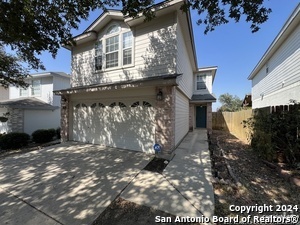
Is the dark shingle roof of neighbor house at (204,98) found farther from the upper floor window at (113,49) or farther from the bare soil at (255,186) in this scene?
the upper floor window at (113,49)

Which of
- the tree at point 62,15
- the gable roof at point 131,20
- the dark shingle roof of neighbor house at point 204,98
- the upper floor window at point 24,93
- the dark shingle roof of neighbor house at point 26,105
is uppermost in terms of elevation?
the gable roof at point 131,20

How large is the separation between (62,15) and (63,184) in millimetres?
5751

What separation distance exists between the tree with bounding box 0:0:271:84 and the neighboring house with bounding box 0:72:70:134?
857 cm

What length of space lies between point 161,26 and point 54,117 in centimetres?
1350

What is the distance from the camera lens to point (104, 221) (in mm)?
2590

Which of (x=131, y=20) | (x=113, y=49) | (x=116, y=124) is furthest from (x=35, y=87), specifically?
(x=131, y=20)

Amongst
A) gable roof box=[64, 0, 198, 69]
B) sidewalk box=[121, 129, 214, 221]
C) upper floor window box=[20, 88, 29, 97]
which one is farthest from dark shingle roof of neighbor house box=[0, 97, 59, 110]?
sidewalk box=[121, 129, 214, 221]

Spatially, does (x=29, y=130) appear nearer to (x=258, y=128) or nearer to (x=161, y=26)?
(x=161, y=26)

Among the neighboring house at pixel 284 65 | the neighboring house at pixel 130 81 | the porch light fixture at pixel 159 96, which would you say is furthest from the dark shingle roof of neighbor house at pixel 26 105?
the neighboring house at pixel 284 65

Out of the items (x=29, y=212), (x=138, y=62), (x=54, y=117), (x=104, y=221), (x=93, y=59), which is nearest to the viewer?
(x=104, y=221)

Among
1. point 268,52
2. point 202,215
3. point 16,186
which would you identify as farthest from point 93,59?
point 268,52

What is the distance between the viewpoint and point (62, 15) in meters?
5.35

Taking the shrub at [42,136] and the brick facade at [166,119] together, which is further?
the shrub at [42,136]

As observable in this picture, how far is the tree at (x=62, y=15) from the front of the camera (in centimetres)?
419
